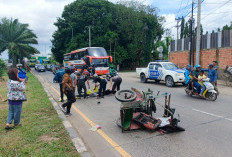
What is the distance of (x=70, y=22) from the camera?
126 feet

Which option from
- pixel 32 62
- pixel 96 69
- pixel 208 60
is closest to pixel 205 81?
pixel 208 60

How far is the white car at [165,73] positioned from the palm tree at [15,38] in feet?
65.8

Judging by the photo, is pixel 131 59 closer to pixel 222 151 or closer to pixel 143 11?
pixel 143 11

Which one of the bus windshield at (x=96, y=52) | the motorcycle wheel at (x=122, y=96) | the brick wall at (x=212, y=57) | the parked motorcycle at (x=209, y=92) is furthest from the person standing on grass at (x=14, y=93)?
the brick wall at (x=212, y=57)

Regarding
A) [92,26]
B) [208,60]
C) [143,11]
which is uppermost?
[143,11]

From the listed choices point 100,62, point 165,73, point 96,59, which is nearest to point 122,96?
point 165,73

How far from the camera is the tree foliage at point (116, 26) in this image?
3641 centimetres

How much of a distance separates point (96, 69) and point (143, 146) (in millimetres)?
16786

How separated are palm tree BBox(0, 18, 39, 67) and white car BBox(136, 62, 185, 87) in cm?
2005

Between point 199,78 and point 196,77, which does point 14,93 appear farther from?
point 196,77

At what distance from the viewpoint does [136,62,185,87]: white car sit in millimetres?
13109

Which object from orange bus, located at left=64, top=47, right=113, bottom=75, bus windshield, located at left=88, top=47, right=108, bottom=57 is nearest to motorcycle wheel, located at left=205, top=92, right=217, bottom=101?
orange bus, located at left=64, top=47, right=113, bottom=75

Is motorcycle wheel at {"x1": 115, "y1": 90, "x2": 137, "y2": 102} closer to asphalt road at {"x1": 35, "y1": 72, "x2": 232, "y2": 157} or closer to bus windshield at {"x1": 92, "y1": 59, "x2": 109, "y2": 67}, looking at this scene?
asphalt road at {"x1": 35, "y1": 72, "x2": 232, "y2": 157}

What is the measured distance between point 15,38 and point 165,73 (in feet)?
77.0
